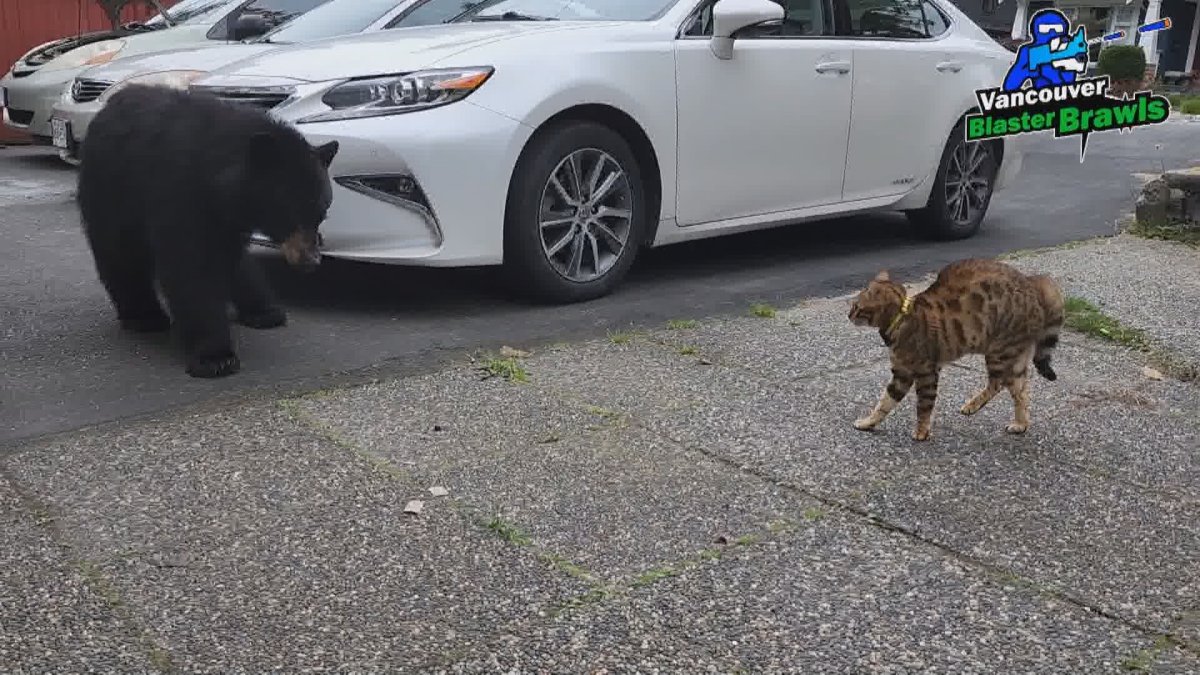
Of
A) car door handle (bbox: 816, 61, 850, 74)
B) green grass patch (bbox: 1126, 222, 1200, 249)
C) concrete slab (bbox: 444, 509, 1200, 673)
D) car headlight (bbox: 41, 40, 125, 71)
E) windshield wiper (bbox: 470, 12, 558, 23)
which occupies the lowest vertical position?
green grass patch (bbox: 1126, 222, 1200, 249)

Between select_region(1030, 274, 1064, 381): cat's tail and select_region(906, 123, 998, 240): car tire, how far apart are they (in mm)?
3496

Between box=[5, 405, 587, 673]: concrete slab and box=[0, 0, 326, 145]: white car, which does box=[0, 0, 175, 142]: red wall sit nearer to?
box=[0, 0, 326, 145]: white car

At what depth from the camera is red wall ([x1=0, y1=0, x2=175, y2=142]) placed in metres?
13.2

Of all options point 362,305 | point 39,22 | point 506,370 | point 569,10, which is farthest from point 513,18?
point 39,22

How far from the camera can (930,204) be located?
7320 mm

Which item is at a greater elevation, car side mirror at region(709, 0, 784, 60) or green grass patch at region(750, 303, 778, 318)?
car side mirror at region(709, 0, 784, 60)

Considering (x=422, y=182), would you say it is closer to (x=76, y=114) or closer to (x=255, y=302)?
(x=255, y=302)

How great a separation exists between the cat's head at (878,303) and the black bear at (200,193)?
193 cm

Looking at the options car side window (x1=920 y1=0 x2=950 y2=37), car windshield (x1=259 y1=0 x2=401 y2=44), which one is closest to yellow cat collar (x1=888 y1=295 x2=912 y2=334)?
car side window (x1=920 y1=0 x2=950 y2=37)

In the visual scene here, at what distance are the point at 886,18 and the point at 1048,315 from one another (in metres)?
3.56

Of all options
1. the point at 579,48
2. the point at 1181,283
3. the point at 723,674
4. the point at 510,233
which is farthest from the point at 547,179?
the point at 1181,283

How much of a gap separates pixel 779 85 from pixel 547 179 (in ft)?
5.22

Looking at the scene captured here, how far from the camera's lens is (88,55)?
998 cm

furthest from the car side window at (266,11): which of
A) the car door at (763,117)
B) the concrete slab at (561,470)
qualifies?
the concrete slab at (561,470)
